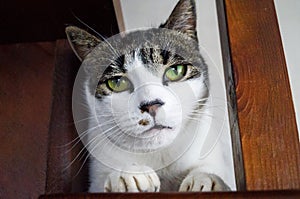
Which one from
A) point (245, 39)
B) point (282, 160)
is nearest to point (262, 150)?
point (282, 160)

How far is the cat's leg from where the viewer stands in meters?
0.51

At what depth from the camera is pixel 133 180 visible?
53 centimetres

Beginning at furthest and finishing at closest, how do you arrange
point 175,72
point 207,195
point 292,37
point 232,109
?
point 292,37 < point 175,72 < point 232,109 < point 207,195

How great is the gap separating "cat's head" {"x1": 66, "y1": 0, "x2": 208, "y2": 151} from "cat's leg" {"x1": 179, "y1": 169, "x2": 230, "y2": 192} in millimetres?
66

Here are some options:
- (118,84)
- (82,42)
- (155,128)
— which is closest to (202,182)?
(155,128)

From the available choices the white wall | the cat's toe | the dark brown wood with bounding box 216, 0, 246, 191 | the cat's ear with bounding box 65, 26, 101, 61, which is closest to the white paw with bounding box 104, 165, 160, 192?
the cat's toe

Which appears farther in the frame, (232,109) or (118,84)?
(118,84)

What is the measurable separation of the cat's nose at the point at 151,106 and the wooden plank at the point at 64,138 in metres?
0.14

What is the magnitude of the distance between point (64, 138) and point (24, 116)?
11 centimetres

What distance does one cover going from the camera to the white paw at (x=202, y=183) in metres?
0.51

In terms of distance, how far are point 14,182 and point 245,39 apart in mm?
442

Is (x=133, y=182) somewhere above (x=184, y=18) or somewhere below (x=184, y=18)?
below

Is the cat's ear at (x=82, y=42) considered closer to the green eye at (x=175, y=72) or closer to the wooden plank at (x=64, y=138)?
the wooden plank at (x=64, y=138)

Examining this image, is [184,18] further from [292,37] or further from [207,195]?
[207,195]
